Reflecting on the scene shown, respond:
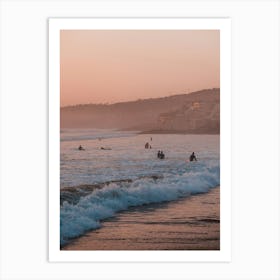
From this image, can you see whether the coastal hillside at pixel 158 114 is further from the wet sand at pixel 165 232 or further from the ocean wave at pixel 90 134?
the wet sand at pixel 165 232

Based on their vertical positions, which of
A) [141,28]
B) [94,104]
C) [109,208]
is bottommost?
[109,208]

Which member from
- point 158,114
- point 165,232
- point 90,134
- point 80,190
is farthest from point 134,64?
point 165,232

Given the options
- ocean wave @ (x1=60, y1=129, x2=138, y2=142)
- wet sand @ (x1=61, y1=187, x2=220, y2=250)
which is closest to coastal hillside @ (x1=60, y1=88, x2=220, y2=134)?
ocean wave @ (x1=60, y1=129, x2=138, y2=142)

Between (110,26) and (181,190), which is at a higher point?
(110,26)

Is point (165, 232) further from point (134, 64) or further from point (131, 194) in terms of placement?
point (134, 64)

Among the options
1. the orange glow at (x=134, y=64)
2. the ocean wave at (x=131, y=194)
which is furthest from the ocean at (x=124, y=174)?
the orange glow at (x=134, y=64)

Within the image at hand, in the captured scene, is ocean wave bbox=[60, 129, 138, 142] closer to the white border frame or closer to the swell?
the white border frame
